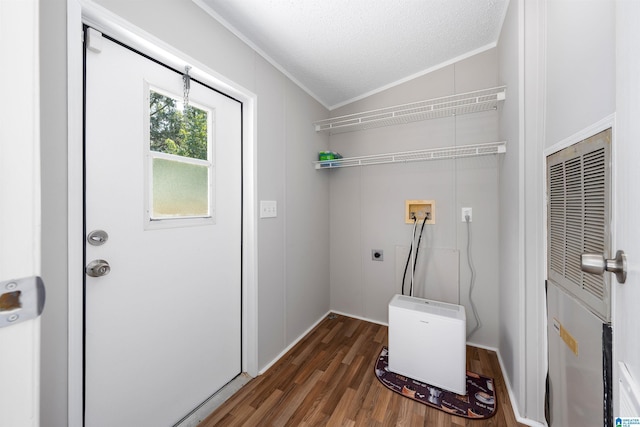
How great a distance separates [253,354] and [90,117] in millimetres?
1606

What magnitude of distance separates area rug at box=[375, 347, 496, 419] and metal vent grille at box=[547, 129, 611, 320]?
925 millimetres

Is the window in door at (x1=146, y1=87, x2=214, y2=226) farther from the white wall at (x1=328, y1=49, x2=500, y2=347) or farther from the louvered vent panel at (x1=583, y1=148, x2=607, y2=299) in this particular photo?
the louvered vent panel at (x1=583, y1=148, x2=607, y2=299)

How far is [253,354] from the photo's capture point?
1.68 metres

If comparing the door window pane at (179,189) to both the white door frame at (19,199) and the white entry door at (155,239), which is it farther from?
the white door frame at (19,199)

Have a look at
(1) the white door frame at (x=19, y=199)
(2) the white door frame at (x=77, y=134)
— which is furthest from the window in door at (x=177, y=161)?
(1) the white door frame at (x=19, y=199)

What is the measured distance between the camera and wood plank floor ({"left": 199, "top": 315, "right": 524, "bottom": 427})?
1.35 m

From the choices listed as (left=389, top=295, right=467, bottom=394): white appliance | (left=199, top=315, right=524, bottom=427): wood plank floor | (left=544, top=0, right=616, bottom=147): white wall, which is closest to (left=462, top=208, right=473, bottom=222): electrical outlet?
(left=389, top=295, right=467, bottom=394): white appliance

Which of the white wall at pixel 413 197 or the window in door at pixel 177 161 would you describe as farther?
the white wall at pixel 413 197

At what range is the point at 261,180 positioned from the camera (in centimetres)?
173

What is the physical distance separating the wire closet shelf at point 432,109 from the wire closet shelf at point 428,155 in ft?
1.01

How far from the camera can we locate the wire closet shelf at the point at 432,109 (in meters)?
1.78

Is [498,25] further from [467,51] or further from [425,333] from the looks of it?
[425,333]

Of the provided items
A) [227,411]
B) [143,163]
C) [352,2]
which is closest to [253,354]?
[227,411]

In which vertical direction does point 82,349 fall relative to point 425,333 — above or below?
above
